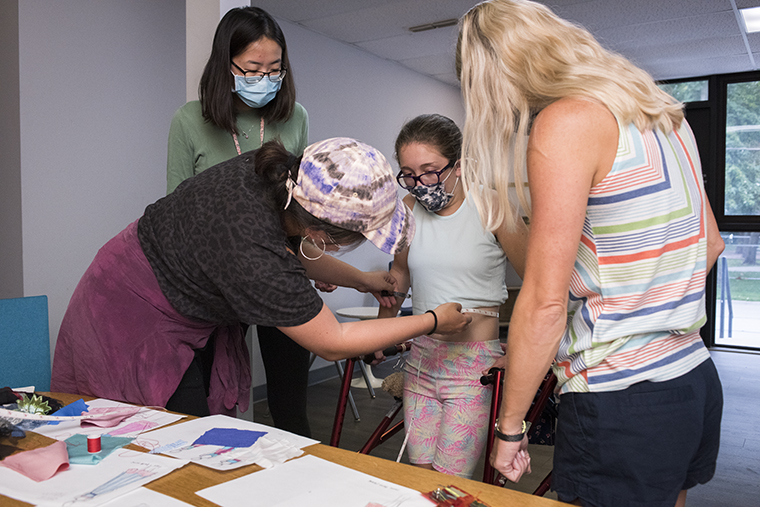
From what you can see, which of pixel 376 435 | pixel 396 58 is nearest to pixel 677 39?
pixel 396 58

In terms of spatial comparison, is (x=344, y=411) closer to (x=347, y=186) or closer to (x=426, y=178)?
(x=426, y=178)

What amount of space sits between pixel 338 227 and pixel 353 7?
140 inches

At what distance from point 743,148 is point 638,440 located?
6507 millimetres

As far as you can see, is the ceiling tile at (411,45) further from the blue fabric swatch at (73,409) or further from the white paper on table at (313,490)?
the white paper on table at (313,490)

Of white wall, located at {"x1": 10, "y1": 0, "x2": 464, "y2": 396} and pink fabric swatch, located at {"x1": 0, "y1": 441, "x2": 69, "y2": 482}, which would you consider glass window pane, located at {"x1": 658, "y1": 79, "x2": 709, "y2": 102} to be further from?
pink fabric swatch, located at {"x1": 0, "y1": 441, "x2": 69, "y2": 482}

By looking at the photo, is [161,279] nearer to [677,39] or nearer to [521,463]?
[521,463]

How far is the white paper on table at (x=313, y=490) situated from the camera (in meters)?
0.92

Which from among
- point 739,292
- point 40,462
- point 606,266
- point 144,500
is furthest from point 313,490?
point 739,292

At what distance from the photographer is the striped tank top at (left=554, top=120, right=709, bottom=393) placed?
0.92m

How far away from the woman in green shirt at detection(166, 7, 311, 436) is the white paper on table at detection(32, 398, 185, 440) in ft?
0.88

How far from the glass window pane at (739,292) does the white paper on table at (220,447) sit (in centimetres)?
641

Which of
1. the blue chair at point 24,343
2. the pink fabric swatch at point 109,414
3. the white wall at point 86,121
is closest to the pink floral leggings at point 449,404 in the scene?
the pink fabric swatch at point 109,414

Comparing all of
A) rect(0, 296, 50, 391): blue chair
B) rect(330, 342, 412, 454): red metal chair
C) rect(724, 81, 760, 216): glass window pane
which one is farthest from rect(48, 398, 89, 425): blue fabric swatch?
rect(724, 81, 760, 216): glass window pane

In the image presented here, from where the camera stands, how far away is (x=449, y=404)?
1624mm
